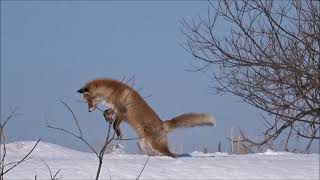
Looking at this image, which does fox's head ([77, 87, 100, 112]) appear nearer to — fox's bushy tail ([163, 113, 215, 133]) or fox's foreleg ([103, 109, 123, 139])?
fox's foreleg ([103, 109, 123, 139])

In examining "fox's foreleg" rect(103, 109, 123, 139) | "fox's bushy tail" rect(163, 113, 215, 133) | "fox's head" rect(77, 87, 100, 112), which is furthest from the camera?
"fox's bushy tail" rect(163, 113, 215, 133)

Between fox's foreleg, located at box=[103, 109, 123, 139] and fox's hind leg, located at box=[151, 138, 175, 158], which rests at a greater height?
fox's foreleg, located at box=[103, 109, 123, 139]

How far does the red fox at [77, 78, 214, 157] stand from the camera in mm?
8141

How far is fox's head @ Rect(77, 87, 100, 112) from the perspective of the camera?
27.7 ft

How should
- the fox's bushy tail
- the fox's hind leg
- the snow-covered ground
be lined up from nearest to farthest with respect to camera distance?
the snow-covered ground → the fox's hind leg → the fox's bushy tail

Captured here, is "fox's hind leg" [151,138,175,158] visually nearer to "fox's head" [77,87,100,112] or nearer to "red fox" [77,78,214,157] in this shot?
"red fox" [77,78,214,157]

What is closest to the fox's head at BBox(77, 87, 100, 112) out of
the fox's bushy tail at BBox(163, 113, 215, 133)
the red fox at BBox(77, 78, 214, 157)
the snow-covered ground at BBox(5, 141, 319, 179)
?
the red fox at BBox(77, 78, 214, 157)

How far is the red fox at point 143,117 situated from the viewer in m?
8.14

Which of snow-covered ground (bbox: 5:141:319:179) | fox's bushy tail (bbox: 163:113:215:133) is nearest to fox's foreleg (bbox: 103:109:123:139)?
snow-covered ground (bbox: 5:141:319:179)

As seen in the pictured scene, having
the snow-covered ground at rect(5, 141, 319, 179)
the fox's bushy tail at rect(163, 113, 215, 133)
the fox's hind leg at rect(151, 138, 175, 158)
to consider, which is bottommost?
the snow-covered ground at rect(5, 141, 319, 179)

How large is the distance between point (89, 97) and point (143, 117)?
2.96ft

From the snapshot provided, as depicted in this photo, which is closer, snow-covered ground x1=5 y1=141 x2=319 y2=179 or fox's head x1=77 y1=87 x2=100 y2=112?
snow-covered ground x1=5 y1=141 x2=319 y2=179

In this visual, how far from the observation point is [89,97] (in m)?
8.55

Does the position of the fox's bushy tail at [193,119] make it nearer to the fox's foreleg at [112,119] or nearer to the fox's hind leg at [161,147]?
the fox's hind leg at [161,147]
